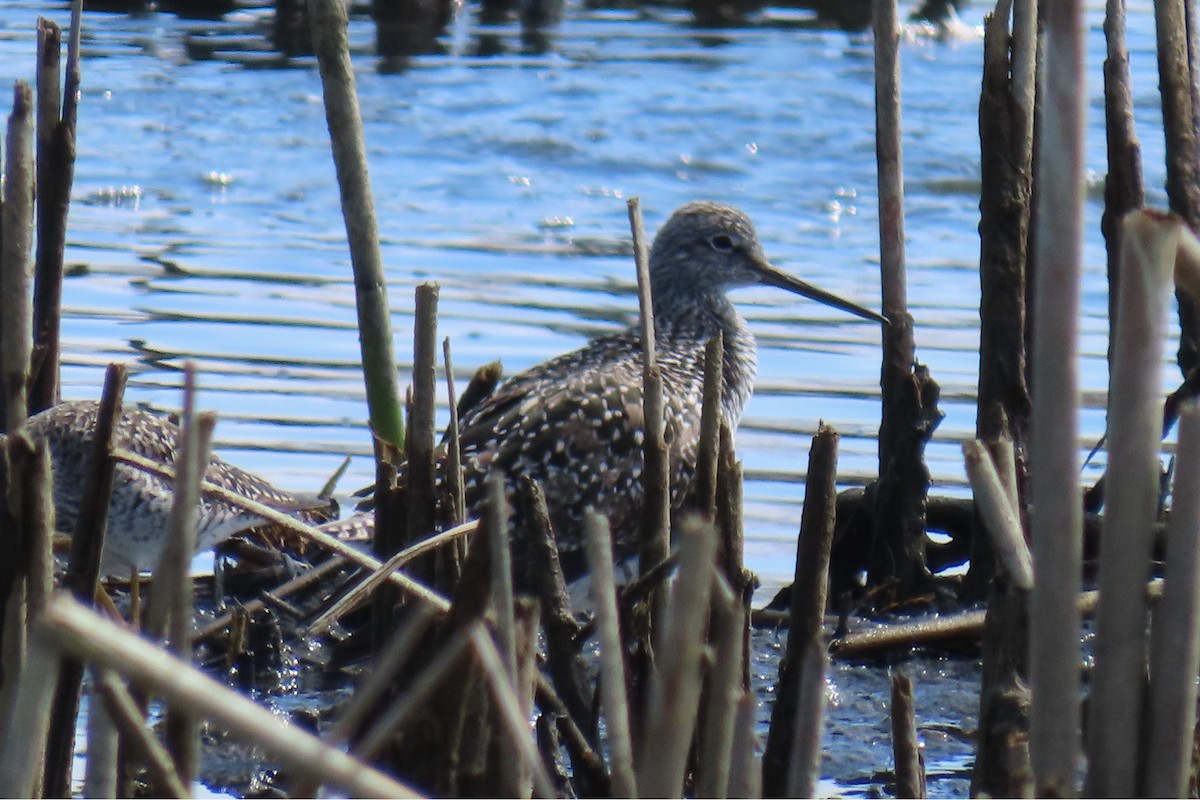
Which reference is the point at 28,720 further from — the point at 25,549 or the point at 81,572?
the point at 81,572

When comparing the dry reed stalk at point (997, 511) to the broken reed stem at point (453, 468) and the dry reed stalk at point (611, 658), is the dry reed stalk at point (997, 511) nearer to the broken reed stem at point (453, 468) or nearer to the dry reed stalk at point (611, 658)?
the dry reed stalk at point (611, 658)

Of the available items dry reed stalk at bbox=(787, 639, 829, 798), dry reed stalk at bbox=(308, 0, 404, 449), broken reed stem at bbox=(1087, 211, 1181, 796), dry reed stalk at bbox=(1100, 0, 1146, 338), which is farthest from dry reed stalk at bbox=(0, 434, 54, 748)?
dry reed stalk at bbox=(1100, 0, 1146, 338)

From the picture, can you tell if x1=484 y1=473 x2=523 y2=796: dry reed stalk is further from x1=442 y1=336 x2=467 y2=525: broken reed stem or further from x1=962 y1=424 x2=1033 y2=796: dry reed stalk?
x1=442 y1=336 x2=467 y2=525: broken reed stem

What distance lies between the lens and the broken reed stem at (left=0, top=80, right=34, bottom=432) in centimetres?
357

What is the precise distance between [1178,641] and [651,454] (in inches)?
59.5

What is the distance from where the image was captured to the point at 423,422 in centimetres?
405

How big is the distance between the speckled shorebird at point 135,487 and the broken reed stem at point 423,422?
1882mm

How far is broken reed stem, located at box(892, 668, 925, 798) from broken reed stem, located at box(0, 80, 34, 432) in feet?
5.28

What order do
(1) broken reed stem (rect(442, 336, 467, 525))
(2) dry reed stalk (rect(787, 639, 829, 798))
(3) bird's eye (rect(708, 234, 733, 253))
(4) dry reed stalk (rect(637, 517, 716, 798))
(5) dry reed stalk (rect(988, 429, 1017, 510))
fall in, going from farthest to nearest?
(3) bird's eye (rect(708, 234, 733, 253)) < (1) broken reed stem (rect(442, 336, 467, 525)) < (5) dry reed stalk (rect(988, 429, 1017, 510)) < (2) dry reed stalk (rect(787, 639, 829, 798)) < (4) dry reed stalk (rect(637, 517, 716, 798))

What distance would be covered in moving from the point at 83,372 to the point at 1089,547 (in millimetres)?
4385

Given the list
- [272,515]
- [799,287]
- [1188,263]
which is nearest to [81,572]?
[272,515]

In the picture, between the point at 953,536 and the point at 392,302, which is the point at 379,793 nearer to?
the point at 953,536

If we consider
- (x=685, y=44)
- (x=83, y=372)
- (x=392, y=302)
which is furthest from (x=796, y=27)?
(x=83, y=372)

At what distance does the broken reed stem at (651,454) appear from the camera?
3908 millimetres
